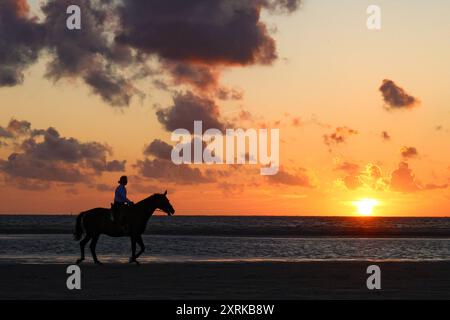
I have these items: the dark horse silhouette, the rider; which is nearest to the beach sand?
the dark horse silhouette

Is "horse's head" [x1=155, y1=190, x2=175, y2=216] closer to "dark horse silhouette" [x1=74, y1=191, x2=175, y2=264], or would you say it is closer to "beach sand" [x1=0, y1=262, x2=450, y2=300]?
"dark horse silhouette" [x1=74, y1=191, x2=175, y2=264]

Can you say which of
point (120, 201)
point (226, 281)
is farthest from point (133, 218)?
point (226, 281)

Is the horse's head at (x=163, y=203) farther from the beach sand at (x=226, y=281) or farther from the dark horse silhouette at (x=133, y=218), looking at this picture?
the beach sand at (x=226, y=281)

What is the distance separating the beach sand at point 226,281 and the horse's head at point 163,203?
78.3 inches

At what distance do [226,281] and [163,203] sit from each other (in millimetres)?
5132

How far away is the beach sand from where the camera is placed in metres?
19.3

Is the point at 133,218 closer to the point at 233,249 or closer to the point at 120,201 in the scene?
the point at 120,201

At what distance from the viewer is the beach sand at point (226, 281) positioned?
19312 millimetres

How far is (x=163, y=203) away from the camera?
2664cm

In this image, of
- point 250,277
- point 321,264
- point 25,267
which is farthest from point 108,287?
point 321,264
